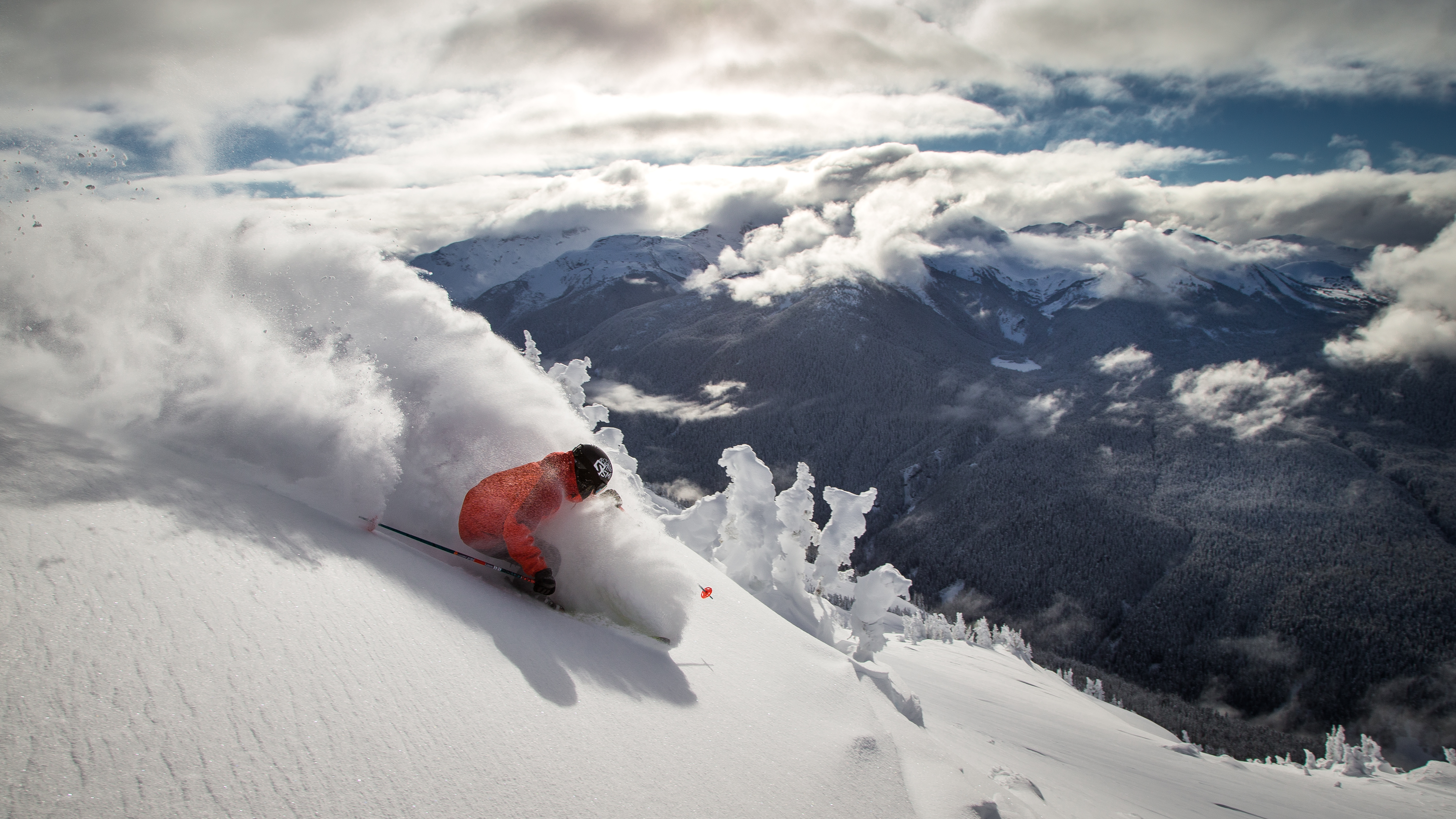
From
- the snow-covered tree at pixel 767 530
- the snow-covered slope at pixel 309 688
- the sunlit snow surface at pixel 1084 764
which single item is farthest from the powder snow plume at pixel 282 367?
the snow-covered tree at pixel 767 530

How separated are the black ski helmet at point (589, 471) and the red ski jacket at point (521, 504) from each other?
4 cm

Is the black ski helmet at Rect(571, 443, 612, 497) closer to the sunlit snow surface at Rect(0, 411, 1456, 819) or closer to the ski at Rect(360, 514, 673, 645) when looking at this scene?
the ski at Rect(360, 514, 673, 645)

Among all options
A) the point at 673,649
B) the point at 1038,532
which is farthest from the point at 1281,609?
the point at 673,649

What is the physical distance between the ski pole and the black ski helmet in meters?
0.88

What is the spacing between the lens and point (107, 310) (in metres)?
5.37

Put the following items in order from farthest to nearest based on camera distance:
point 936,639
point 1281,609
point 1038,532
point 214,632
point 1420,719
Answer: point 1038,532 → point 1281,609 → point 1420,719 → point 936,639 → point 214,632

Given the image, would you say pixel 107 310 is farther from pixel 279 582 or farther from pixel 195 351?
pixel 279 582

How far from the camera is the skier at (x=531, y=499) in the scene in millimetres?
5246

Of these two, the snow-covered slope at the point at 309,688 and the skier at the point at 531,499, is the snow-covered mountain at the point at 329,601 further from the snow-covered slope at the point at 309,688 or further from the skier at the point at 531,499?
the skier at the point at 531,499

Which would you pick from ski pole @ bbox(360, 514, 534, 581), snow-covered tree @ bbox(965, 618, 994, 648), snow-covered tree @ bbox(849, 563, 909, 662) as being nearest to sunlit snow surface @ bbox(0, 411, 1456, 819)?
ski pole @ bbox(360, 514, 534, 581)

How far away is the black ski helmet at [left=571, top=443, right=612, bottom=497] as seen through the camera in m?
5.39

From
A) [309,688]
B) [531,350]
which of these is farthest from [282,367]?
[531,350]

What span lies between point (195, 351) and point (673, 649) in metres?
4.95

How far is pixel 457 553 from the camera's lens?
5312 mm
